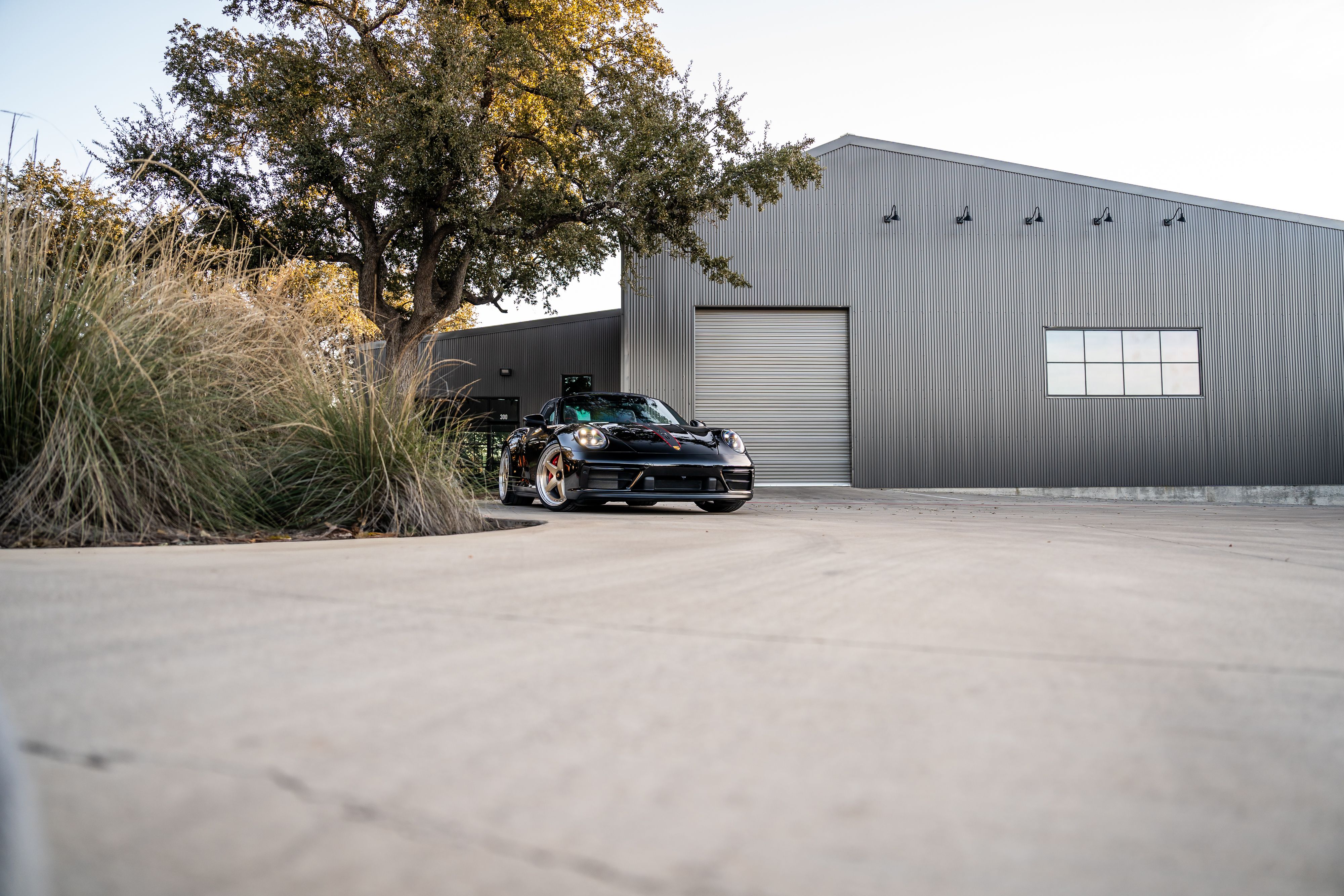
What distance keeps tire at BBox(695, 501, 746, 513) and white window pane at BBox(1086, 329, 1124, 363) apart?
1145 cm

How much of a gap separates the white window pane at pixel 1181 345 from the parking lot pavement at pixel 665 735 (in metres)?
16.9

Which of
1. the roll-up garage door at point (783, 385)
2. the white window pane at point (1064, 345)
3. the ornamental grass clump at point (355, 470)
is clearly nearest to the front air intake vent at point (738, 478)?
the ornamental grass clump at point (355, 470)

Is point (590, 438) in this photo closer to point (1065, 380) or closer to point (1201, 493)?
point (1065, 380)

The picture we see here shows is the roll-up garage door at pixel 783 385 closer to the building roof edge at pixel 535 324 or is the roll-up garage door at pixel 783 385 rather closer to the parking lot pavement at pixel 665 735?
the building roof edge at pixel 535 324

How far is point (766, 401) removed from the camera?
16.3 m

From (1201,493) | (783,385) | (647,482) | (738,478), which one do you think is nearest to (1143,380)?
(1201,493)

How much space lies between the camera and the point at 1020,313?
54.1 feet

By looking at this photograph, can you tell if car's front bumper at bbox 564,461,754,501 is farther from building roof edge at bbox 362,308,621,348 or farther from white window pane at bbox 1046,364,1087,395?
building roof edge at bbox 362,308,621,348

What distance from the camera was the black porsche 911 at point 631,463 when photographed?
732cm

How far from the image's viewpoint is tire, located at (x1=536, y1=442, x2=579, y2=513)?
7664mm

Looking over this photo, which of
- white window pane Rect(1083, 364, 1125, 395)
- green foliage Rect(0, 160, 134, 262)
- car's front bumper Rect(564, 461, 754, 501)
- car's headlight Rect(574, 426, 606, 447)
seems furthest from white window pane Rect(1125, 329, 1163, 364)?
green foliage Rect(0, 160, 134, 262)

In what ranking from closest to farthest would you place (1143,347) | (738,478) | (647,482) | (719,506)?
(647,482) < (738,478) < (719,506) < (1143,347)

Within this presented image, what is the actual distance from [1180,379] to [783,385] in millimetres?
8242

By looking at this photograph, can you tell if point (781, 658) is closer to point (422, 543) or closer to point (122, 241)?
point (422, 543)
